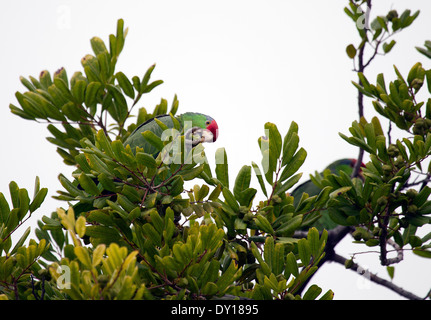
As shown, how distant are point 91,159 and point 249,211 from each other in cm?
69

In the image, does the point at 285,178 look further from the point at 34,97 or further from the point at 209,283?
the point at 34,97

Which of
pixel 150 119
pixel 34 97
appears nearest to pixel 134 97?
pixel 150 119

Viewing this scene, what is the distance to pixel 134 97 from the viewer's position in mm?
2893

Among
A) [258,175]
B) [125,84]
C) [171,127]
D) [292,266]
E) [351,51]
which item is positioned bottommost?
[292,266]

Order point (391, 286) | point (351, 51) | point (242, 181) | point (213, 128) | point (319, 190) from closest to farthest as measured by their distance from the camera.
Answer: point (242, 181) → point (391, 286) → point (351, 51) → point (213, 128) → point (319, 190)

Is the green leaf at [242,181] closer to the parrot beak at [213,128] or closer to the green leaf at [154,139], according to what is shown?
the green leaf at [154,139]

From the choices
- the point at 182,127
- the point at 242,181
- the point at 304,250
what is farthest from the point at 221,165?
the point at 182,127

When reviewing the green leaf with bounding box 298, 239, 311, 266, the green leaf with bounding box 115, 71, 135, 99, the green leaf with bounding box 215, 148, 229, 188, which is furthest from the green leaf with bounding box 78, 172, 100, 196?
the green leaf with bounding box 115, 71, 135, 99

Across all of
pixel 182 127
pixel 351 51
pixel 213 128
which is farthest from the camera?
pixel 213 128

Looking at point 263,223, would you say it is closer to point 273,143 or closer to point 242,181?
point 242,181

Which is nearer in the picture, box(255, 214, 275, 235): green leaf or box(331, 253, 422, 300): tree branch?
box(255, 214, 275, 235): green leaf

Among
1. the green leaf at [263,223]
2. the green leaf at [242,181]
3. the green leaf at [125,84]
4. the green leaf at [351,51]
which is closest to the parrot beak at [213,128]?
the green leaf at [125,84]

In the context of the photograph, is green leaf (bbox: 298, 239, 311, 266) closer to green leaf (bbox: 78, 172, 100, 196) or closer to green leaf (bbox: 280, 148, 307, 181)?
green leaf (bbox: 280, 148, 307, 181)

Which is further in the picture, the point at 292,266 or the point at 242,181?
the point at 242,181
